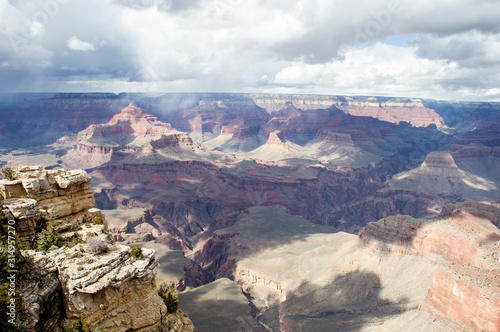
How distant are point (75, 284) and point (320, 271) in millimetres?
52003

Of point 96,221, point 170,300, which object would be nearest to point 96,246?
point 96,221

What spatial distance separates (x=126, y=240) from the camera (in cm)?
8406

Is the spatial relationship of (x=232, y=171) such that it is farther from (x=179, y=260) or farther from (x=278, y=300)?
(x=278, y=300)

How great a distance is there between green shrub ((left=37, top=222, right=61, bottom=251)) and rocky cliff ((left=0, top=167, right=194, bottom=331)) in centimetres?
39

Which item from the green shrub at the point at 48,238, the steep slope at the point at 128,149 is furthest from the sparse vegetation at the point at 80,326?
the steep slope at the point at 128,149

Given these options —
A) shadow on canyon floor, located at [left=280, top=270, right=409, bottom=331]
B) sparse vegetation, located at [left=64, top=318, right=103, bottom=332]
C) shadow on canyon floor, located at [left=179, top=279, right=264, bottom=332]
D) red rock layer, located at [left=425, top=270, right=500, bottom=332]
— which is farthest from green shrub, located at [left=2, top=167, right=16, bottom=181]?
red rock layer, located at [left=425, top=270, right=500, bottom=332]

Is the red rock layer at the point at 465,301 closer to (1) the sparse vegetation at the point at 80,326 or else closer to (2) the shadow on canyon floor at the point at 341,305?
(2) the shadow on canyon floor at the point at 341,305

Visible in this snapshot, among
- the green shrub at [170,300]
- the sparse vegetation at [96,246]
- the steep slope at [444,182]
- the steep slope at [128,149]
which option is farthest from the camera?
the steep slope at [128,149]

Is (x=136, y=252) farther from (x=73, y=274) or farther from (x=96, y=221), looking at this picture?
(x=96, y=221)

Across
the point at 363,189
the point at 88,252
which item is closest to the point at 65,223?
the point at 88,252

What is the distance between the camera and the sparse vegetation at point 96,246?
18.0 m

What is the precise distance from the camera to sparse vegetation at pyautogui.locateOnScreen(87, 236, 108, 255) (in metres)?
18.0

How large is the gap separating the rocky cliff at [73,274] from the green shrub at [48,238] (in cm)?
39

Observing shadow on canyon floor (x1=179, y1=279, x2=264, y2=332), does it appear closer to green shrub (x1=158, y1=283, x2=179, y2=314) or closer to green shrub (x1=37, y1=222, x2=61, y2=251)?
green shrub (x1=158, y1=283, x2=179, y2=314)
